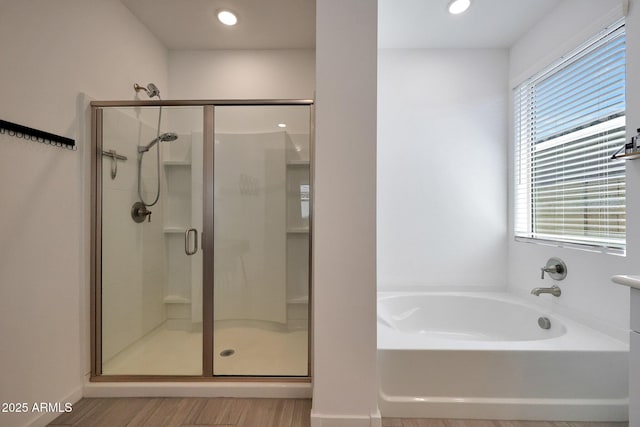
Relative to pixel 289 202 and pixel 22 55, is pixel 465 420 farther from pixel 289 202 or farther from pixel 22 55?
pixel 22 55

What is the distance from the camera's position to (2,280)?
129cm

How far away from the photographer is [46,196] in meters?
1.49

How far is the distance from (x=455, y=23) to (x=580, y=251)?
1.70m

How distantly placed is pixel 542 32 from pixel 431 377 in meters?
2.37

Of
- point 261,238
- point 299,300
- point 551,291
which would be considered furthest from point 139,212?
point 551,291

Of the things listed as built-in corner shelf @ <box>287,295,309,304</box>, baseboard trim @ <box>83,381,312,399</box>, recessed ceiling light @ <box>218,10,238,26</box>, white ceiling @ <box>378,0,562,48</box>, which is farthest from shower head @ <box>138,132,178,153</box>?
white ceiling @ <box>378,0,562,48</box>

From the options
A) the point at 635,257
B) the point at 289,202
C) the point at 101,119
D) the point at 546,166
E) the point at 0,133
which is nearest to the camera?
the point at 0,133

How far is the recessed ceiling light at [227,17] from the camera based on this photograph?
2.10 metres

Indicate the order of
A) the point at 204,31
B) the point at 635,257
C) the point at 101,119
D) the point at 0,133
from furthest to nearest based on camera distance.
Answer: the point at 204,31
the point at 101,119
the point at 635,257
the point at 0,133

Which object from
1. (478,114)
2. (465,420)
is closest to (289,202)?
(465,420)

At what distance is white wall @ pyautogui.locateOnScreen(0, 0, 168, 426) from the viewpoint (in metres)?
1.32

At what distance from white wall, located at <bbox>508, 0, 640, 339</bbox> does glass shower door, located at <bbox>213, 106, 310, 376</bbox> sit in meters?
1.63

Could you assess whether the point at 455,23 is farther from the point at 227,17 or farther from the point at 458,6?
the point at 227,17

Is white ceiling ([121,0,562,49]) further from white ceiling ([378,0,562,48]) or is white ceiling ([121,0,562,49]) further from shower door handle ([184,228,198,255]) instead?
shower door handle ([184,228,198,255])
